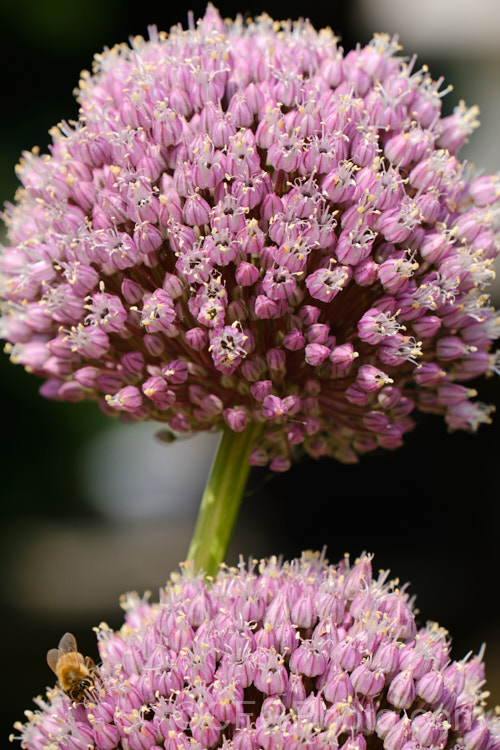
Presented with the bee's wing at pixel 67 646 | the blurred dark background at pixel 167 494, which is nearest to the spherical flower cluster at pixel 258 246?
the bee's wing at pixel 67 646

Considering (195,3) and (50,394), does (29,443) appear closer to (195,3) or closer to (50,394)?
(195,3)

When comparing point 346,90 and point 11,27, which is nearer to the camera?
point 346,90

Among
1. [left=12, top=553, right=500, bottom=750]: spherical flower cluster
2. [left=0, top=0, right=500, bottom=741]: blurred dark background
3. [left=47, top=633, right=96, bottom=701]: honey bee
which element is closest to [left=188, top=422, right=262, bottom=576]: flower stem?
[left=12, top=553, right=500, bottom=750]: spherical flower cluster

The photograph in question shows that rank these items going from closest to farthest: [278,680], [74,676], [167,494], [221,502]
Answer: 1. [278,680]
2. [74,676]
3. [221,502]
4. [167,494]

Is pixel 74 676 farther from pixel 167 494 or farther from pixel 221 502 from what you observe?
pixel 167 494

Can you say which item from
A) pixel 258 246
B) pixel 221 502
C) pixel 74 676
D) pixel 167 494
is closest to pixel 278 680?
pixel 74 676

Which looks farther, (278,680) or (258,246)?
(258,246)

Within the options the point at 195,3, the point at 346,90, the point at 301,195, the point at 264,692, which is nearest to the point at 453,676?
the point at 264,692
